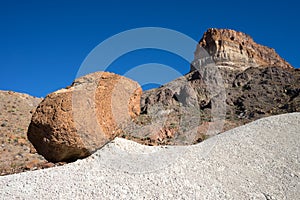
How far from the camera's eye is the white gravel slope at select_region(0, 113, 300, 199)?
7914mm

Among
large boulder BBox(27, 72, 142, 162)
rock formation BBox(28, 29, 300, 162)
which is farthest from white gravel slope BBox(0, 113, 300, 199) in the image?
rock formation BBox(28, 29, 300, 162)

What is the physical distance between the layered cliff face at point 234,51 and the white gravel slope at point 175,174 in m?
55.4

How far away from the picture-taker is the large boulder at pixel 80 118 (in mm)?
9438

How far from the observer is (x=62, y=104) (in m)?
9.49

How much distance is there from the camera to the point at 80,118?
9.52 metres

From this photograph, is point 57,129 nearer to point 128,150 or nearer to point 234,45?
point 128,150

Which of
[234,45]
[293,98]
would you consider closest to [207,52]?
[234,45]

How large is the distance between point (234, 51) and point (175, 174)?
6740 cm

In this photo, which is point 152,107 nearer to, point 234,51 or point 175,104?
point 175,104

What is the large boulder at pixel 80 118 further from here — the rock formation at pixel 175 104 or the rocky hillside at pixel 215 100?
the rocky hillside at pixel 215 100

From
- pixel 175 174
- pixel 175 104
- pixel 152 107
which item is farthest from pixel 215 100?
pixel 175 174

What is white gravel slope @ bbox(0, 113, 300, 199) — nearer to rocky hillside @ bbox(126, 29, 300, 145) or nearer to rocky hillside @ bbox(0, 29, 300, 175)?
rocky hillside @ bbox(0, 29, 300, 175)

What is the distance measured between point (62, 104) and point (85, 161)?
185 centimetres

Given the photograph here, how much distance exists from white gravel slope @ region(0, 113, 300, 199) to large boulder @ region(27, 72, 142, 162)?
549 millimetres
